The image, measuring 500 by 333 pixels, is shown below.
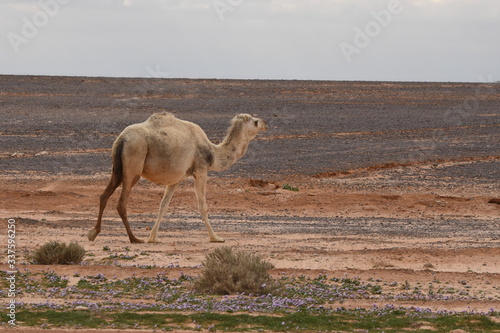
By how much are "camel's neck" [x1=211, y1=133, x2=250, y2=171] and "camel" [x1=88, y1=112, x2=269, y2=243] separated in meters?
0.03

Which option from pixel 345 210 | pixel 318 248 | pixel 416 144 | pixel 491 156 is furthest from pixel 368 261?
pixel 416 144

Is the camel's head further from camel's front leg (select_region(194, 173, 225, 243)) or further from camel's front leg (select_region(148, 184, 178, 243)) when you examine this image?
camel's front leg (select_region(148, 184, 178, 243))

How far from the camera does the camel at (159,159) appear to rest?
16.8 meters

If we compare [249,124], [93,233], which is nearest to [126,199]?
[93,233]

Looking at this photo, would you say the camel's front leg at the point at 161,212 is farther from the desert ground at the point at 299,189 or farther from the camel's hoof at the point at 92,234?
the camel's hoof at the point at 92,234

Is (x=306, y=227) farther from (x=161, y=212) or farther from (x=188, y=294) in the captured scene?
(x=188, y=294)

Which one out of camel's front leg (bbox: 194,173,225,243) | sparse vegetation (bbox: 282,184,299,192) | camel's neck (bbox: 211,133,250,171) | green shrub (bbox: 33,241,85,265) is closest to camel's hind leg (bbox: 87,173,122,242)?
camel's front leg (bbox: 194,173,225,243)

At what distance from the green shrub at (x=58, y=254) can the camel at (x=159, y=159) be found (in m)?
2.23

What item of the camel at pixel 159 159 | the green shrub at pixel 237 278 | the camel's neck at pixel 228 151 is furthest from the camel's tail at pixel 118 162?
the green shrub at pixel 237 278

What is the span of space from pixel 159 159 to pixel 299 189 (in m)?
11.6

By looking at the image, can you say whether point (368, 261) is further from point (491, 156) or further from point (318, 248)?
point (491, 156)

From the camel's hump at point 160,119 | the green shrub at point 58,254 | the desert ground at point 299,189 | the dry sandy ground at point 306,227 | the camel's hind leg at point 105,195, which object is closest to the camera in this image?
the green shrub at point 58,254

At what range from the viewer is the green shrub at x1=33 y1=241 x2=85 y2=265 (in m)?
14.6

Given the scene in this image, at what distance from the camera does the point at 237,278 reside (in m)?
13.0
